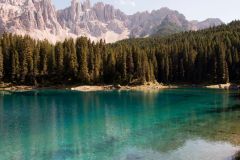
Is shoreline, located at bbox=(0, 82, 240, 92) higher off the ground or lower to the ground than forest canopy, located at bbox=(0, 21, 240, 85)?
lower

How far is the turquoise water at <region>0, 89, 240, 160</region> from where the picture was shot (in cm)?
3969

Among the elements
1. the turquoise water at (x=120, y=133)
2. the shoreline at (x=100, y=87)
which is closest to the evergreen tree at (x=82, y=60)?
the shoreline at (x=100, y=87)

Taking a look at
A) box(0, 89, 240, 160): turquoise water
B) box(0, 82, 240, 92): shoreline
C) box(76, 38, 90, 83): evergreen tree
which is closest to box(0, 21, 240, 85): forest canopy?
box(76, 38, 90, 83): evergreen tree

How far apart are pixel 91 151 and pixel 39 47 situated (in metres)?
125

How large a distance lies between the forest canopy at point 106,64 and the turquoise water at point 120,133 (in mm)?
67432

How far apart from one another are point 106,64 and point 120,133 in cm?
10531

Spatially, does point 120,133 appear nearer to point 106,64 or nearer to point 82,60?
point 82,60

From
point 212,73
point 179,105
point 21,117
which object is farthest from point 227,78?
point 21,117

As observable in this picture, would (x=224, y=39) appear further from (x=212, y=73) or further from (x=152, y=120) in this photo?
(x=152, y=120)

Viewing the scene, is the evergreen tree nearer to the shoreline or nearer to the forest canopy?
the forest canopy

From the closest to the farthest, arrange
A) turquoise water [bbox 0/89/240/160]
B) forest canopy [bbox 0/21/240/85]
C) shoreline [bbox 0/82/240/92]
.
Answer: turquoise water [bbox 0/89/240/160] < shoreline [bbox 0/82/240/92] < forest canopy [bbox 0/21/240/85]

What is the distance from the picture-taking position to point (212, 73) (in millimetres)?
155500

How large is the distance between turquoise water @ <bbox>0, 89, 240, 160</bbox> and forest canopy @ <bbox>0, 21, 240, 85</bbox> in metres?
67.4

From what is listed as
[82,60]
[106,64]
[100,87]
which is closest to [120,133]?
[100,87]
